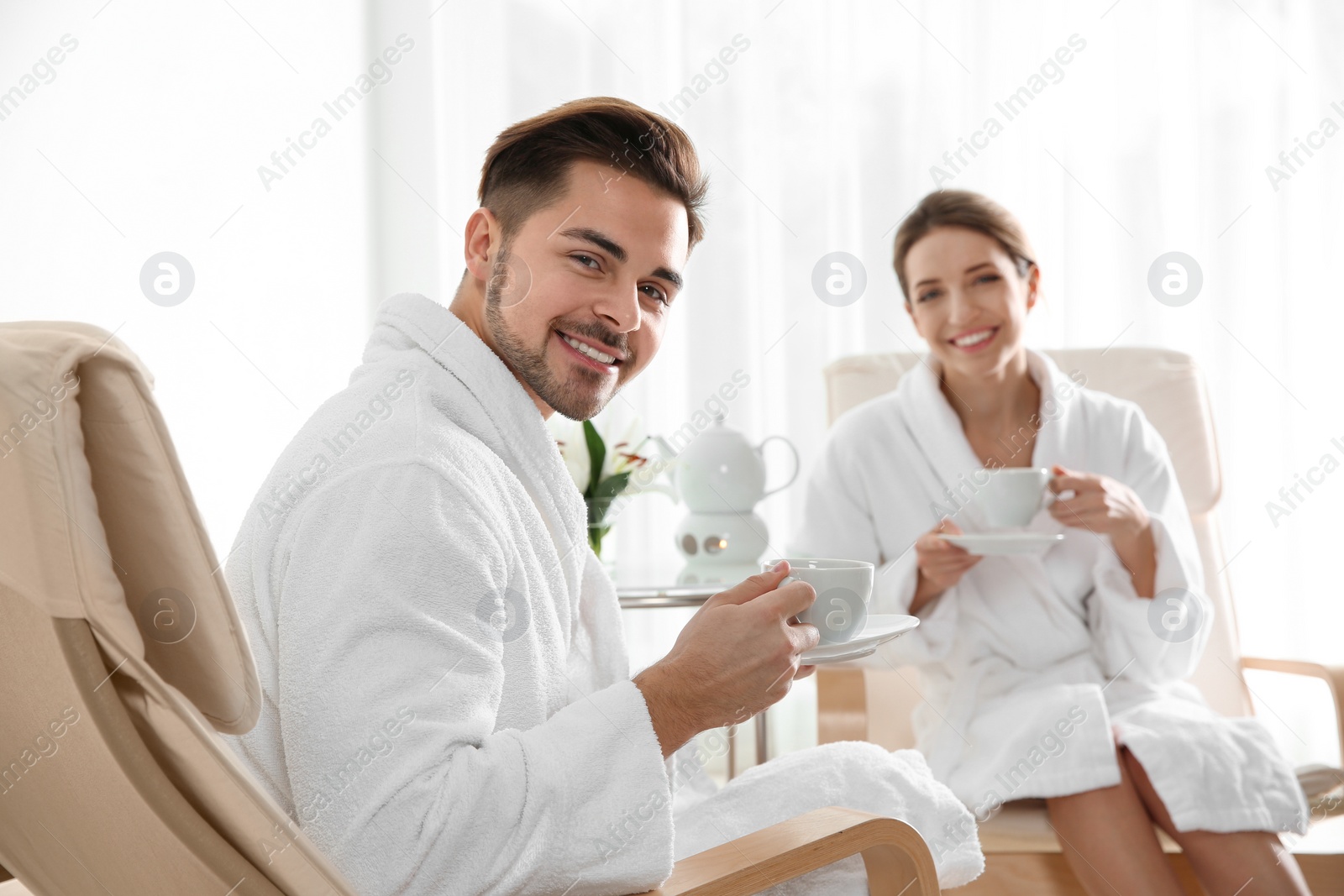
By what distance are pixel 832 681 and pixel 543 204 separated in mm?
894

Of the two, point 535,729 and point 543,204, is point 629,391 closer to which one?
point 543,204

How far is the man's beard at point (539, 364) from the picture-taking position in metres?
1.06

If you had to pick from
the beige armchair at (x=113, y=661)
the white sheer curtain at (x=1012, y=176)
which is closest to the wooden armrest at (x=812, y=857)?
the beige armchair at (x=113, y=661)

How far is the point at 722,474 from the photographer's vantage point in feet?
6.10

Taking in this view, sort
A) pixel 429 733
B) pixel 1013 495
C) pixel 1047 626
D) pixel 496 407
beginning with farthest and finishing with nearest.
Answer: pixel 1047 626 < pixel 1013 495 < pixel 496 407 < pixel 429 733

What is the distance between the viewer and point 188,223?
6.45ft

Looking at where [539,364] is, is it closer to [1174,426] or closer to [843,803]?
[843,803]

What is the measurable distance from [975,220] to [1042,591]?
0.65 m

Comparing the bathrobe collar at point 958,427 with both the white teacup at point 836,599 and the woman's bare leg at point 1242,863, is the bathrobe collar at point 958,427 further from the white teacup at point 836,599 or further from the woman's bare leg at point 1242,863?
the white teacup at point 836,599

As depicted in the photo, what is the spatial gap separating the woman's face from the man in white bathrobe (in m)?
0.78

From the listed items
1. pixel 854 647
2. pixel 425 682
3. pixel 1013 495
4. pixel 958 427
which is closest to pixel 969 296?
pixel 958 427

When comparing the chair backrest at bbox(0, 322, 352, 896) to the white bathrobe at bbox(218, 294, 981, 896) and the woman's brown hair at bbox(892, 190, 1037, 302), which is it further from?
the woman's brown hair at bbox(892, 190, 1037, 302)

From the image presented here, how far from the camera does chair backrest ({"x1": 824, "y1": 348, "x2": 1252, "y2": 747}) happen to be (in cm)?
181

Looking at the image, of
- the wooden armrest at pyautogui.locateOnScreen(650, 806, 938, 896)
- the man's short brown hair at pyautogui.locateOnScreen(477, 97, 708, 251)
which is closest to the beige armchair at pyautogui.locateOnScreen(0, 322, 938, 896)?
the wooden armrest at pyautogui.locateOnScreen(650, 806, 938, 896)
